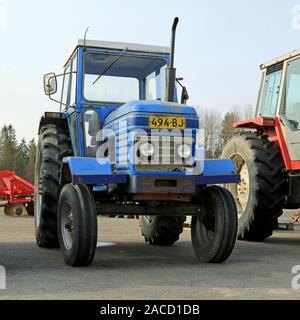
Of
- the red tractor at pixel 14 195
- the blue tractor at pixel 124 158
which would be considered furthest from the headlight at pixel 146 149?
the red tractor at pixel 14 195

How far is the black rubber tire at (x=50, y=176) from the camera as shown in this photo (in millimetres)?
7102

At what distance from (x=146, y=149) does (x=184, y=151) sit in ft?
1.44

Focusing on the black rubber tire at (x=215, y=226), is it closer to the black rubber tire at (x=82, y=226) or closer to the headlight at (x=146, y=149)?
the headlight at (x=146, y=149)

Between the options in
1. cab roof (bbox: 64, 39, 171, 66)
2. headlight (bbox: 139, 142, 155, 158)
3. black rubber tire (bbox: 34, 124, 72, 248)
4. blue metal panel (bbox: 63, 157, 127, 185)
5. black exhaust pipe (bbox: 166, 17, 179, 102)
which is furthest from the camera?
cab roof (bbox: 64, 39, 171, 66)

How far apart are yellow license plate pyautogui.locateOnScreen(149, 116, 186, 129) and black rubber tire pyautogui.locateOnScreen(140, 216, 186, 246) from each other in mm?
2380

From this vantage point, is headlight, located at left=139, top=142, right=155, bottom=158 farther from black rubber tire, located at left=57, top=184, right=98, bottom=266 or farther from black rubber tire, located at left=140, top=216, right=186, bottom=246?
black rubber tire, located at left=140, top=216, right=186, bottom=246

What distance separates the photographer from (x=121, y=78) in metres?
7.62

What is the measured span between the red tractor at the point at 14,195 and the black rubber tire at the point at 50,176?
9.89 metres

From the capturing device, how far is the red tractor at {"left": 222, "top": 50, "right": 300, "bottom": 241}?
8.05m

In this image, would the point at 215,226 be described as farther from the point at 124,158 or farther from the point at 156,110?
the point at 156,110

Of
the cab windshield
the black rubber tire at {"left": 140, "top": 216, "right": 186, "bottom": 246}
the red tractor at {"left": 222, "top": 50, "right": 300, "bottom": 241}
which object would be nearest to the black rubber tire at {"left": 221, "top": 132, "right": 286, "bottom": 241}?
the red tractor at {"left": 222, "top": 50, "right": 300, "bottom": 241}

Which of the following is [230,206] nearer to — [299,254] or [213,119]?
[299,254]

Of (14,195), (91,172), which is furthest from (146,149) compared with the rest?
(14,195)
